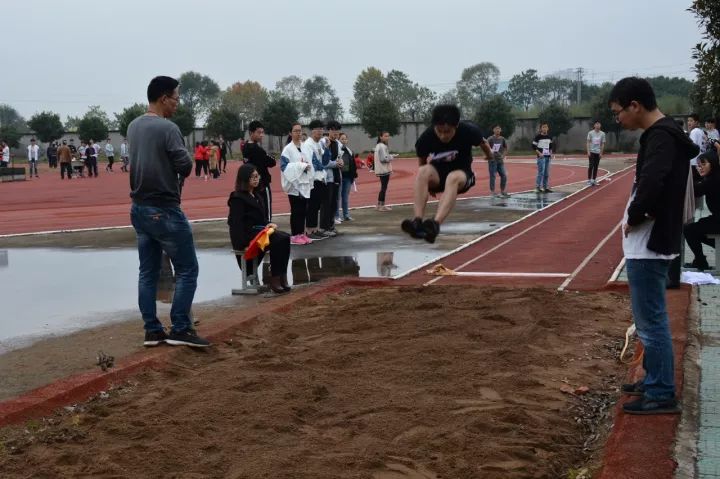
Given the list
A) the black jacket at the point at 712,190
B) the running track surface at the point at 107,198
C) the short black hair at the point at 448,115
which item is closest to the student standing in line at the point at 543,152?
the running track surface at the point at 107,198

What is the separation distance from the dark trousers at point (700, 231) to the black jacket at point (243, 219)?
5146 millimetres

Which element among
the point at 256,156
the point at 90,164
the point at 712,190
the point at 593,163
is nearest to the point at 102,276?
the point at 256,156

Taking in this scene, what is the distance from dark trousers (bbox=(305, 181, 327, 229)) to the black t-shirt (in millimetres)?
6979

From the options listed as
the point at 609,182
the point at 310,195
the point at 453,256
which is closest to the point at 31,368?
the point at 453,256

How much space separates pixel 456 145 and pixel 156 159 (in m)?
2.82

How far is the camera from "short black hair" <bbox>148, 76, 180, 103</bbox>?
24.2 ft

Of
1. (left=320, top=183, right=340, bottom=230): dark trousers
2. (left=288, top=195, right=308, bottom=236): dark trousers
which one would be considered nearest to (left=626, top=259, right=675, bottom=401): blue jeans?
(left=288, top=195, right=308, bottom=236): dark trousers

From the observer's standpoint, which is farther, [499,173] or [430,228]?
[499,173]

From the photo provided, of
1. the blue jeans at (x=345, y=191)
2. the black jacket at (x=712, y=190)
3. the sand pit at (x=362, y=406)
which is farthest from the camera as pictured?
the blue jeans at (x=345, y=191)

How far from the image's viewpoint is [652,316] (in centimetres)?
537

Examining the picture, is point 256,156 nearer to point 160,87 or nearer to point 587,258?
point 587,258

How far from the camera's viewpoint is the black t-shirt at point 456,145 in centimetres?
816

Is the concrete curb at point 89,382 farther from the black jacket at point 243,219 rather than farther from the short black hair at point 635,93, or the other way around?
the short black hair at point 635,93

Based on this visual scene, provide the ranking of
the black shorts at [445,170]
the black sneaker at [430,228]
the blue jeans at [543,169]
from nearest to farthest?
the black sneaker at [430,228] < the black shorts at [445,170] < the blue jeans at [543,169]
